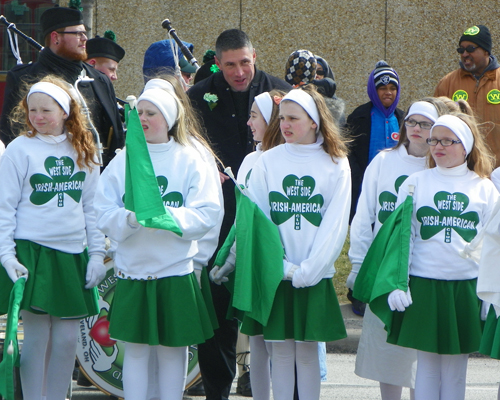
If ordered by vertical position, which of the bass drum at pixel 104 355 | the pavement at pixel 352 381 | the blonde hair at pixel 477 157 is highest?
the blonde hair at pixel 477 157

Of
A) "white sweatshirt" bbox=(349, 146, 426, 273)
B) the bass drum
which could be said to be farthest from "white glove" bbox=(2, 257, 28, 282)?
"white sweatshirt" bbox=(349, 146, 426, 273)

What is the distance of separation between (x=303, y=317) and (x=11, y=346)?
1.43m

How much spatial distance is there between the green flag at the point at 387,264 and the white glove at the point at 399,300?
0.02 m

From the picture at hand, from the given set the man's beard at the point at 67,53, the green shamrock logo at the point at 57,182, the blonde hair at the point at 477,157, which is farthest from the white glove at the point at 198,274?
the man's beard at the point at 67,53

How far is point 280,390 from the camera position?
4.10m

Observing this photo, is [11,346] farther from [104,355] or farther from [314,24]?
[314,24]

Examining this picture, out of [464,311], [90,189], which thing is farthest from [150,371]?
[464,311]

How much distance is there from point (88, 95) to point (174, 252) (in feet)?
5.47

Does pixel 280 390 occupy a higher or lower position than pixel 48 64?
lower

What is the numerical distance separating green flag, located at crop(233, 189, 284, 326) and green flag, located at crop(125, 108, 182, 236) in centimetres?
38

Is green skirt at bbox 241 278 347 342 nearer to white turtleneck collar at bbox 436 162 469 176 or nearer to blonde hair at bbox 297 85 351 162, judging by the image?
blonde hair at bbox 297 85 351 162

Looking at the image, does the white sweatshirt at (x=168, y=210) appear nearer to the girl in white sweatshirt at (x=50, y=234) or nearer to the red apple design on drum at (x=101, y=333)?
the girl in white sweatshirt at (x=50, y=234)

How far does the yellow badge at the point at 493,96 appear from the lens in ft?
21.2

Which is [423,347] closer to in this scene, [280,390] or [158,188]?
[280,390]
